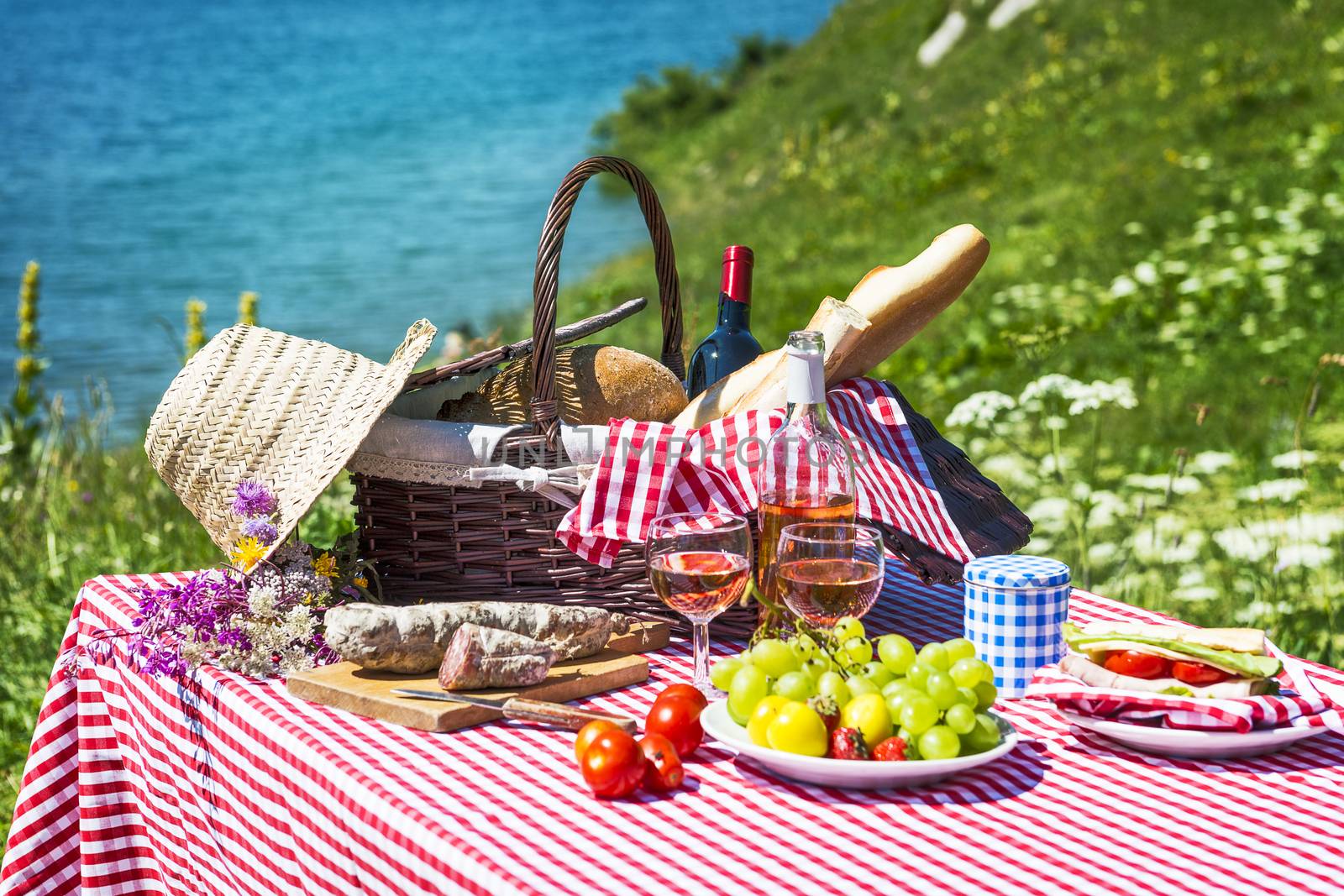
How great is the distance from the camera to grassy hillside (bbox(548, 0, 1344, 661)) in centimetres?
403

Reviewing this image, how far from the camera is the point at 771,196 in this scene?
16547 mm

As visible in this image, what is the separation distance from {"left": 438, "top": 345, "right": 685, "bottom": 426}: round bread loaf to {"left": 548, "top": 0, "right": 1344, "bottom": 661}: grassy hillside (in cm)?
115

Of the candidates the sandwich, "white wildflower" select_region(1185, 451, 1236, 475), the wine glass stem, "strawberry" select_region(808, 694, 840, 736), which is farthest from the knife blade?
"white wildflower" select_region(1185, 451, 1236, 475)

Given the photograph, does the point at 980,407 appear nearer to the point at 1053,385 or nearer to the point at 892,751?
the point at 1053,385

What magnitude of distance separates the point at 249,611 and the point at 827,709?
930 millimetres

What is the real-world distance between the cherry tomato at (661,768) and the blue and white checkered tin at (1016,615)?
0.49 metres

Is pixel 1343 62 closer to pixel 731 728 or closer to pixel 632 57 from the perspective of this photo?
pixel 731 728

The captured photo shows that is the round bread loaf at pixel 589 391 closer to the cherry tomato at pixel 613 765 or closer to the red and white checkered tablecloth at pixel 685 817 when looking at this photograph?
the red and white checkered tablecloth at pixel 685 817

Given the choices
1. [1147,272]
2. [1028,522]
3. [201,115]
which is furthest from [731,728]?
[201,115]

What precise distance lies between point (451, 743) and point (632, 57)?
50.9 meters

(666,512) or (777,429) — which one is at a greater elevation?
(777,429)

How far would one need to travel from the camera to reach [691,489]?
77.8 inches

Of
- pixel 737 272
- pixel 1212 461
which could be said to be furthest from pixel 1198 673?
pixel 1212 461

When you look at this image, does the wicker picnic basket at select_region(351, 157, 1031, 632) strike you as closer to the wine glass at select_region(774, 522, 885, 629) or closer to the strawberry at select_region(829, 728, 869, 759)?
the wine glass at select_region(774, 522, 885, 629)
